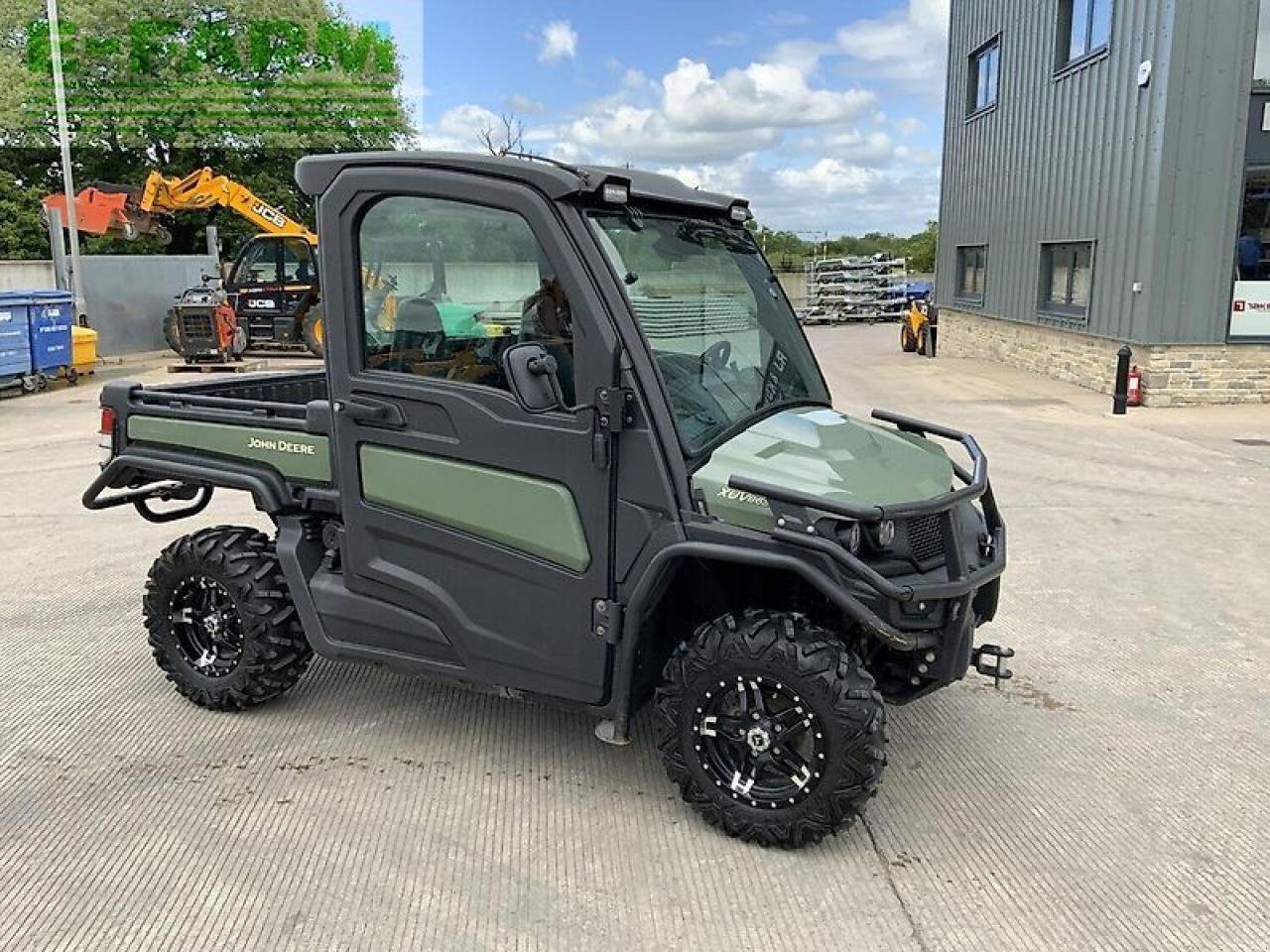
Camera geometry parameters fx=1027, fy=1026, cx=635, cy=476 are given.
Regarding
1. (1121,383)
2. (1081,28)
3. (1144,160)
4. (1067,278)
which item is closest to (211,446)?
(1121,383)

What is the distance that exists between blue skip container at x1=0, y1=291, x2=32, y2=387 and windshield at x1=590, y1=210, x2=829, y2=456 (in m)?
12.8

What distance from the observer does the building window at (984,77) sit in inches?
762

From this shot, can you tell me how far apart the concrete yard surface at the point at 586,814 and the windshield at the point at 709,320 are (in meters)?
1.36

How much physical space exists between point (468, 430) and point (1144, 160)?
41.1ft

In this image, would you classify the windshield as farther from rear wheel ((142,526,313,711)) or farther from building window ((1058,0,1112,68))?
building window ((1058,0,1112,68))

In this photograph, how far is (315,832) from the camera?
3.36 m

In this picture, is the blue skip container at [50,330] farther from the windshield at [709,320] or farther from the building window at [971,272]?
the building window at [971,272]

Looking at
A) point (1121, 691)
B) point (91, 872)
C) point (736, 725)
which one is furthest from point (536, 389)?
point (1121, 691)

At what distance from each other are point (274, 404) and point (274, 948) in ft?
6.74

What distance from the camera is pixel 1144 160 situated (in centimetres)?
1302

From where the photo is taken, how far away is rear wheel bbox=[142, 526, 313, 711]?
4051 millimetres

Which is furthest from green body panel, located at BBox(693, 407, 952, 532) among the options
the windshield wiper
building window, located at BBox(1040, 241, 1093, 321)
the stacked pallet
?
the stacked pallet

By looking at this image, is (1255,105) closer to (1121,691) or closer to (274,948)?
(1121,691)

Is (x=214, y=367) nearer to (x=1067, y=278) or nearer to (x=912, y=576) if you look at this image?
(x=1067, y=278)
